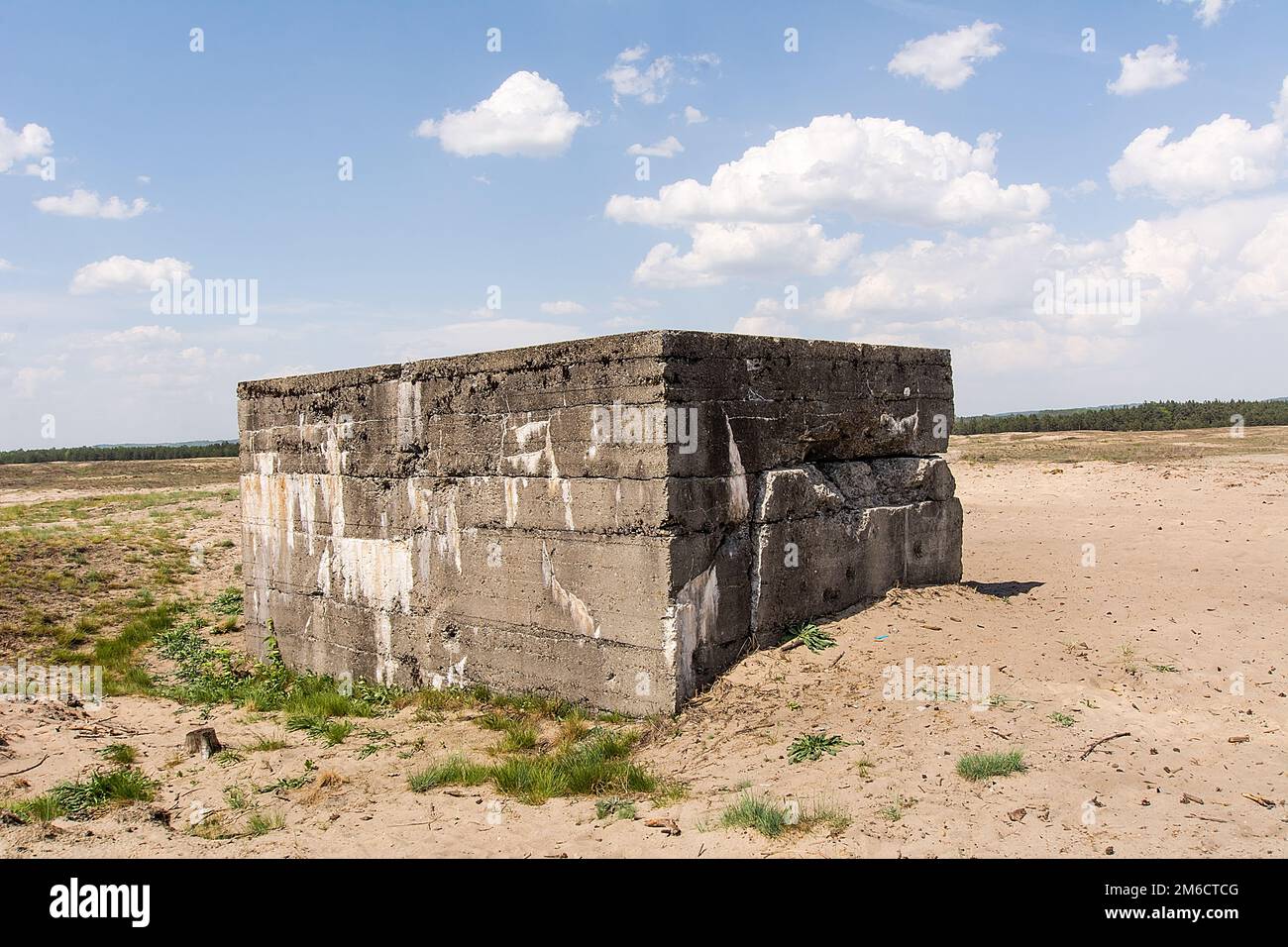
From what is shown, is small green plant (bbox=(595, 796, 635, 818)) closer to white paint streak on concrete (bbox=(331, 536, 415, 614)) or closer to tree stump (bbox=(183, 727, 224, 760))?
tree stump (bbox=(183, 727, 224, 760))

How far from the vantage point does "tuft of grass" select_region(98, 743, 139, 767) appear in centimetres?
600

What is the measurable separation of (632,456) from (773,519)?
1328mm

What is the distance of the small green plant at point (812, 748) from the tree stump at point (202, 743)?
13.7 ft

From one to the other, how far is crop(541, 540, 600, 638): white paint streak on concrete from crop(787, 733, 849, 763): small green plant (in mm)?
1667

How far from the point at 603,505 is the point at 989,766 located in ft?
9.45

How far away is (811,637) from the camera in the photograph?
253 inches

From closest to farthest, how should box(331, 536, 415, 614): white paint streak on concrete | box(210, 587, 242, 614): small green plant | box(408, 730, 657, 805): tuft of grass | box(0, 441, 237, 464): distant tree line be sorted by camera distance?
box(408, 730, 657, 805): tuft of grass → box(331, 536, 415, 614): white paint streak on concrete → box(210, 587, 242, 614): small green plant → box(0, 441, 237, 464): distant tree line

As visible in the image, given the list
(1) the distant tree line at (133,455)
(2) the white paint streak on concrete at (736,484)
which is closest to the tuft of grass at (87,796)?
(2) the white paint streak on concrete at (736,484)

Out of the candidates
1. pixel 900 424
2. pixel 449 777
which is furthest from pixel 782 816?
pixel 900 424

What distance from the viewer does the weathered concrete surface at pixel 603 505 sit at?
5.80 m

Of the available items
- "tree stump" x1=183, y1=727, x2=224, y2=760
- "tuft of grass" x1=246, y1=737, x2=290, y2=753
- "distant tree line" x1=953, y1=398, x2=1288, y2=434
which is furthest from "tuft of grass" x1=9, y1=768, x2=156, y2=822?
"distant tree line" x1=953, y1=398, x2=1288, y2=434

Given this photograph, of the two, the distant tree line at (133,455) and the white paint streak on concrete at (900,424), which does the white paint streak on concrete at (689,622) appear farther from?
the distant tree line at (133,455)

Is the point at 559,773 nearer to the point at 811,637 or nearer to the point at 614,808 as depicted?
the point at 614,808
